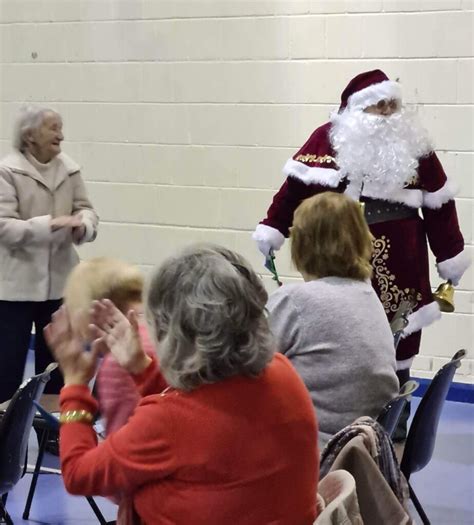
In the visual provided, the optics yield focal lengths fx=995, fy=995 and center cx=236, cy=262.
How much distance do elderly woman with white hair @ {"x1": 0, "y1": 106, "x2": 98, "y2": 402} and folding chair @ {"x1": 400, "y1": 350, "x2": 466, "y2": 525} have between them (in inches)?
67.4

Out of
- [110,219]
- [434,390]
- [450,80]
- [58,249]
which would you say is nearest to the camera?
[434,390]

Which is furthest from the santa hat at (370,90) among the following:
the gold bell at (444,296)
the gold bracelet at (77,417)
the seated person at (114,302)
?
the gold bracelet at (77,417)

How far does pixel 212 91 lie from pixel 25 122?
114 centimetres

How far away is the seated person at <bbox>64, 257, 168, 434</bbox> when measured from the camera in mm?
1758

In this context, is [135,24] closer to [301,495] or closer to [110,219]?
[110,219]

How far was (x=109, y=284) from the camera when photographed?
1.91 metres

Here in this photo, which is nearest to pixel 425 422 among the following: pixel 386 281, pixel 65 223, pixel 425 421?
pixel 425 421

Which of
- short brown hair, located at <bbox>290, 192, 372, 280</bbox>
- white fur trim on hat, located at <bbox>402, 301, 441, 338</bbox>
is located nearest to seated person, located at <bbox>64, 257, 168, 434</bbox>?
short brown hair, located at <bbox>290, 192, 372, 280</bbox>

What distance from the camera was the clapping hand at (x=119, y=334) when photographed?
1669mm

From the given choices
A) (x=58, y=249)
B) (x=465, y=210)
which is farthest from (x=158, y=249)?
(x=465, y=210)

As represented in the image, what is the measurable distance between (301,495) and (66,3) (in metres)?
3.85

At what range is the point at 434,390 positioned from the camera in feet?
8.32

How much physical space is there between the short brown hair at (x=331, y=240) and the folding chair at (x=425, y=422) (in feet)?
1.27

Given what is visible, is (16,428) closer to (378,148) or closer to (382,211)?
(382,211)
